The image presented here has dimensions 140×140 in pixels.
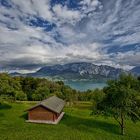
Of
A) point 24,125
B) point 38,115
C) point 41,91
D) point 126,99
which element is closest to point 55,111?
point 38,115

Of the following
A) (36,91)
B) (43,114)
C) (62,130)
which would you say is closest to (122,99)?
(62,130)

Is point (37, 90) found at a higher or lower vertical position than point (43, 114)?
higher

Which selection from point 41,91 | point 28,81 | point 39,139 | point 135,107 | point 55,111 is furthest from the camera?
point 28,81

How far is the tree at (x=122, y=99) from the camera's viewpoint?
42438 millimetres

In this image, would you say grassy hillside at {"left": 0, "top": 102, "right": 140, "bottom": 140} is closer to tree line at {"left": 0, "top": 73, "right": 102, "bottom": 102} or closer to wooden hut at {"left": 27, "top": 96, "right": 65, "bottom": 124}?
wooden hut at {"left": 27, "top": 96, "right": 65, "bottom": 124}

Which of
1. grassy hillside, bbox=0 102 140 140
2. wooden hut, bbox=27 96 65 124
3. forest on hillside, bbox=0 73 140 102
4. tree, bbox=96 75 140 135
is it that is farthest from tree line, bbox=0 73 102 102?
tree, bbox=96 75 140 135

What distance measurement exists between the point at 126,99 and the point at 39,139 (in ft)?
61.8

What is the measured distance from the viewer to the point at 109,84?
45.2 m

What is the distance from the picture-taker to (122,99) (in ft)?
139

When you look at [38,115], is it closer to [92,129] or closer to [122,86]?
[92,129]

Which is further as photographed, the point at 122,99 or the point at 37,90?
the point at 37,90

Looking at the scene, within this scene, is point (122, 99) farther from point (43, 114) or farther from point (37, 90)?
point (37, 90)

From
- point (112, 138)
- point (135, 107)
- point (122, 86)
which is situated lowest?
point (112, 138)

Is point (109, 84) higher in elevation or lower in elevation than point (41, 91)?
higher
